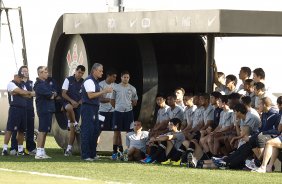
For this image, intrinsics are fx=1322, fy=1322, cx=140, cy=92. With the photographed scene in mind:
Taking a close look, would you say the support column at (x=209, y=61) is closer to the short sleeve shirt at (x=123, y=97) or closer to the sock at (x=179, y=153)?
the short sleeve shirt at (x=123, y=97)

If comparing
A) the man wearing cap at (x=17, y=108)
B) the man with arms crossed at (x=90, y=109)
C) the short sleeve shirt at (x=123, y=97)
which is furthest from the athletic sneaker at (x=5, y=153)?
the man with arms crossed at (x=90, y=109)

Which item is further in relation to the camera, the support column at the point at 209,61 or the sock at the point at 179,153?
the support column at the point at 209,61

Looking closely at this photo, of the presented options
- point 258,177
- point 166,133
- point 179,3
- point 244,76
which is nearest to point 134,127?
point 166,133

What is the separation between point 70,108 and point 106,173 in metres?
5.02

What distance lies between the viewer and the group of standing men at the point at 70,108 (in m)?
23.7

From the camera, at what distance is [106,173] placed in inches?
802

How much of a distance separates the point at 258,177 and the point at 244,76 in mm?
3401

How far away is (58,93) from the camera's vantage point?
1025 inches

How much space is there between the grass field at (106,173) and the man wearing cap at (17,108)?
6.63 ft

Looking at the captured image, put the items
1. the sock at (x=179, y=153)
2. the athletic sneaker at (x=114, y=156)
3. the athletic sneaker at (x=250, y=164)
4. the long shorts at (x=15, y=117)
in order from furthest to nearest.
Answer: the long shorts at (x=15, y=117) < the athletic sneaker at (x=114, y=156) < the sock at (x=179, y=153) < the athletic sneaker at (x=250, y=164)

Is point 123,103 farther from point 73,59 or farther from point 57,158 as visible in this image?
point 73,59

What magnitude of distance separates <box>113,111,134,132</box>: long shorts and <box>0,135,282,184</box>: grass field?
1.50 meters

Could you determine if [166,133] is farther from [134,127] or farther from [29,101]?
[29,101]

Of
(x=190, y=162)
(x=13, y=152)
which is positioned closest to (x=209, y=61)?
(x=190, y=162)
